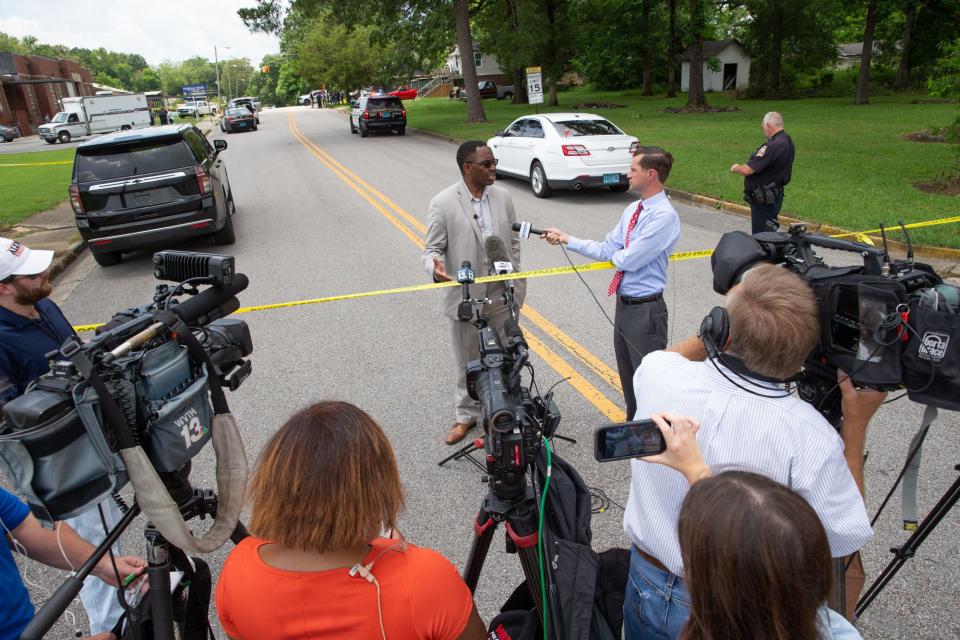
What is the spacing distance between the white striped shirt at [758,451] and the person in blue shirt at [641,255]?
1910mm

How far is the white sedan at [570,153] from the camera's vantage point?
37.5 ft

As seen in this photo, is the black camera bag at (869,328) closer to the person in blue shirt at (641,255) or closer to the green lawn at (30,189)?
the person in blue shirt at (641,255)

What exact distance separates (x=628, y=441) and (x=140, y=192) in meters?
8.96

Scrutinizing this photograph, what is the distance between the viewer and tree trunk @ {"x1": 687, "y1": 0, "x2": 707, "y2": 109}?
82.9ft

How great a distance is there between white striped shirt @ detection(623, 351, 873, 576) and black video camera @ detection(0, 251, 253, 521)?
4.77ft

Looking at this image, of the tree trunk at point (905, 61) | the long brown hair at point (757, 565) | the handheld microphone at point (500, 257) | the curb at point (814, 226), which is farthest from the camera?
the tree trunk at point (905, 61)

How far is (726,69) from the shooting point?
48531 millimetres

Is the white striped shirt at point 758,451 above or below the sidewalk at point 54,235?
above

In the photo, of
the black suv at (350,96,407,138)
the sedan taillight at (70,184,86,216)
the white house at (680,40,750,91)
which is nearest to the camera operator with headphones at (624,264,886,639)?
the sedan taillight at (70,184,86,216)

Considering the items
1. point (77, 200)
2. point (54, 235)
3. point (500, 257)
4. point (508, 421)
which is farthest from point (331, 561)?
point (54, 235)

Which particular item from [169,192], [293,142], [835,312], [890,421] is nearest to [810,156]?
[890,421]

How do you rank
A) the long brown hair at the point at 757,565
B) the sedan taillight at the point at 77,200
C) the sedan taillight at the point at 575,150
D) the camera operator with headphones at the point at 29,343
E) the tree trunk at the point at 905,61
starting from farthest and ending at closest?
the tree trunk at the point at 905,61 → the sedan taillight at the point at 575,150 → the sedan taillight at the point at 77,200 → the camera operator with headphones at the point at 29,343 → the long brown hair at the point at 757,565

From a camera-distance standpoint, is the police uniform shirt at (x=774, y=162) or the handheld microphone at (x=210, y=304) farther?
the police uniform shirt at (x=774, y=162)

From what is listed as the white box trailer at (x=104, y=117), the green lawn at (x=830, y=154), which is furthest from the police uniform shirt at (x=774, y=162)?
the white box trailer at (x=104, y=117)
